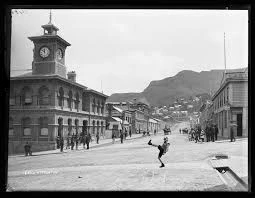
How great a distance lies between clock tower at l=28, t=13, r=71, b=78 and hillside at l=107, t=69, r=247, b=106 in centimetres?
216

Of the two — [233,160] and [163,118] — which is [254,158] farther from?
[163,118]

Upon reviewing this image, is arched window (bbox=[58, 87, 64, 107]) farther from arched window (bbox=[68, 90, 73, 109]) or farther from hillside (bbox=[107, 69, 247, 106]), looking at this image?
hillside (bbox=[107, 69, 247, 106])

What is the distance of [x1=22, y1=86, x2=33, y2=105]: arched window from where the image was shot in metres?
8.65

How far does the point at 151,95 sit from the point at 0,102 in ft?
16.3

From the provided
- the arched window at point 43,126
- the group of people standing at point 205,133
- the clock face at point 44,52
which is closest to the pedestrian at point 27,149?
the arched window at point 43,126

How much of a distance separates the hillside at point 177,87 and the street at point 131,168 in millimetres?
1435

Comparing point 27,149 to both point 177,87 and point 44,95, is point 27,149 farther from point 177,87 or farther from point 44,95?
point 177,87

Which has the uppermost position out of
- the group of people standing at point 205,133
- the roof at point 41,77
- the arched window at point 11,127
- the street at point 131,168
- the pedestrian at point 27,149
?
the roof at point 41,77

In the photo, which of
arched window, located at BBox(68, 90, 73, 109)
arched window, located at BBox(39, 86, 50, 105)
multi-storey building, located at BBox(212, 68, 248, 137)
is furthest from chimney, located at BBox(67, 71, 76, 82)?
multi-storey building, located at BBox(212, 68, 248, 137)

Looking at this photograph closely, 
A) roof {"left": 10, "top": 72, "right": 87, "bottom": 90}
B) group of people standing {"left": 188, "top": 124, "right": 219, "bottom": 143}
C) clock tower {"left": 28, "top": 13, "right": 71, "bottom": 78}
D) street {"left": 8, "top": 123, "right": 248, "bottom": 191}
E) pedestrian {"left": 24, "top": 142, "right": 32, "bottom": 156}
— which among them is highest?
clock tower {"left": 28, "top": 13, "right": 71, "bottom": 78}

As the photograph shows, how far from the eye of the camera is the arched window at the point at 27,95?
865 centimetres

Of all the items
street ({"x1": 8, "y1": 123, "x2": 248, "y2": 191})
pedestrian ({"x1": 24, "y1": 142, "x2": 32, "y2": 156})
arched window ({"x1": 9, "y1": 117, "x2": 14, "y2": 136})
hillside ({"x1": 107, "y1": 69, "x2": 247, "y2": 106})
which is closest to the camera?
street ({"x1": 8, "y1": 123, "x2": 248, "y2": 191})

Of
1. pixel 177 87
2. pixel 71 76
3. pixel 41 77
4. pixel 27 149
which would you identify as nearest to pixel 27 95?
pixel 41 77

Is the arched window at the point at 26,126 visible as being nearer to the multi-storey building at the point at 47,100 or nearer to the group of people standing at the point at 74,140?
the multi-storey building at the point at 47,100
